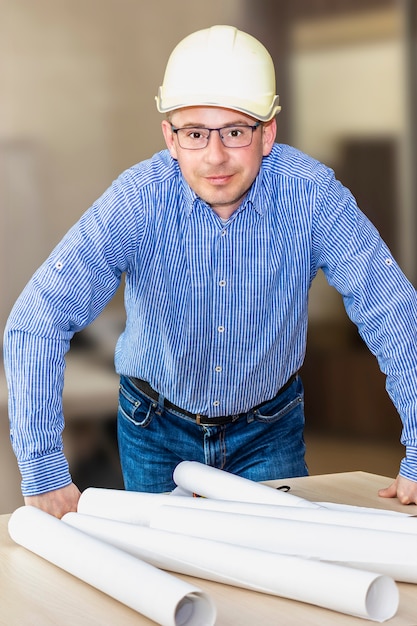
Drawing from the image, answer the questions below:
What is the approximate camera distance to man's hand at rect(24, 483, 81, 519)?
159 cm

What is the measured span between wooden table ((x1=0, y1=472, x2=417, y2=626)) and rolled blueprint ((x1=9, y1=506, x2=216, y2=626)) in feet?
0.06

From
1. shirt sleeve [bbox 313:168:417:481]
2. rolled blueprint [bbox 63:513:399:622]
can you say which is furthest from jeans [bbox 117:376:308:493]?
rolled blueprint [bbox 63:513:399:622]

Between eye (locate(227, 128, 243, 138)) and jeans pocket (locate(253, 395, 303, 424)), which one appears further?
jeans pocket (locate(253, 395, 303, 424))

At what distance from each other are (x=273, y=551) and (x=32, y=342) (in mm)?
593

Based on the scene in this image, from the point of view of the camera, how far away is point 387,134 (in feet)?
12.7

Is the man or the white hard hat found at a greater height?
the white hard hat

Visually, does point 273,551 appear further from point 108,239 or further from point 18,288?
point 18,288

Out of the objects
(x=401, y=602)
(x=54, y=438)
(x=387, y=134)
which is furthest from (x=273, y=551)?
(x=387, y=134)

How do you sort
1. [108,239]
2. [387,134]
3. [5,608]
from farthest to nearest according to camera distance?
[387,134]
[108,239]
[5,608]

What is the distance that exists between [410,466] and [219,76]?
761mm

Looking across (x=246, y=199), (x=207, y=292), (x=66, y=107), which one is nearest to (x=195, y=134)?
(x=246, y=199)

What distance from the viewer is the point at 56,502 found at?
160cm

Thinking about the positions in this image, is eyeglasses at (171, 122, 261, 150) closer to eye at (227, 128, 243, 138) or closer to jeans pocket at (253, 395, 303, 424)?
eye at (227, 128, 243, 138)

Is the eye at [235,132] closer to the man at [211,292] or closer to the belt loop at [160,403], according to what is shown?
the man at [211,292]
